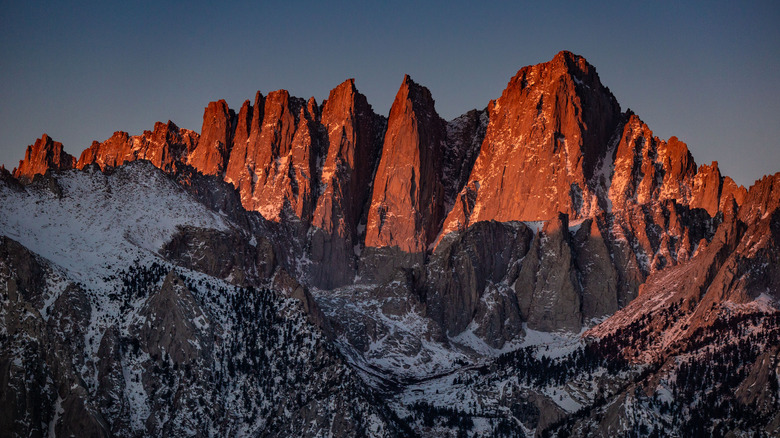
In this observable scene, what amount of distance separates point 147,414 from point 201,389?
1043cm

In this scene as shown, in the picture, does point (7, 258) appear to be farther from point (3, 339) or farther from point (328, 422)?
point (328, 422)

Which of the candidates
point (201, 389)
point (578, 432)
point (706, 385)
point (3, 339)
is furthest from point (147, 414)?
point (706, 385)

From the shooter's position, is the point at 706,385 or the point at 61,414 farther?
the point at 706,385

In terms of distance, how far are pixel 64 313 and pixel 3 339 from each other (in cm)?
1258

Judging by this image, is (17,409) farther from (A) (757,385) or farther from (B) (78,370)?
(A) (757,385)

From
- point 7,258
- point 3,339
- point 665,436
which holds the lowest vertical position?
point 665,436

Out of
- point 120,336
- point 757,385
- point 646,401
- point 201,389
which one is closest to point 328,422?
point 201,389

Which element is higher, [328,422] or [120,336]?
[120,336]

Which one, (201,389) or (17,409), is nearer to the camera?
(17,409)

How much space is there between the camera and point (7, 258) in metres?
196

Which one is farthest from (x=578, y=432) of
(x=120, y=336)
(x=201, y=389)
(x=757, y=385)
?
(x=120, y=336)

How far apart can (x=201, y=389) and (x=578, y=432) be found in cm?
6011

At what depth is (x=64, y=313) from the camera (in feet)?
637

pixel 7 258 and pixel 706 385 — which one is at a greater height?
pixel 7 258
